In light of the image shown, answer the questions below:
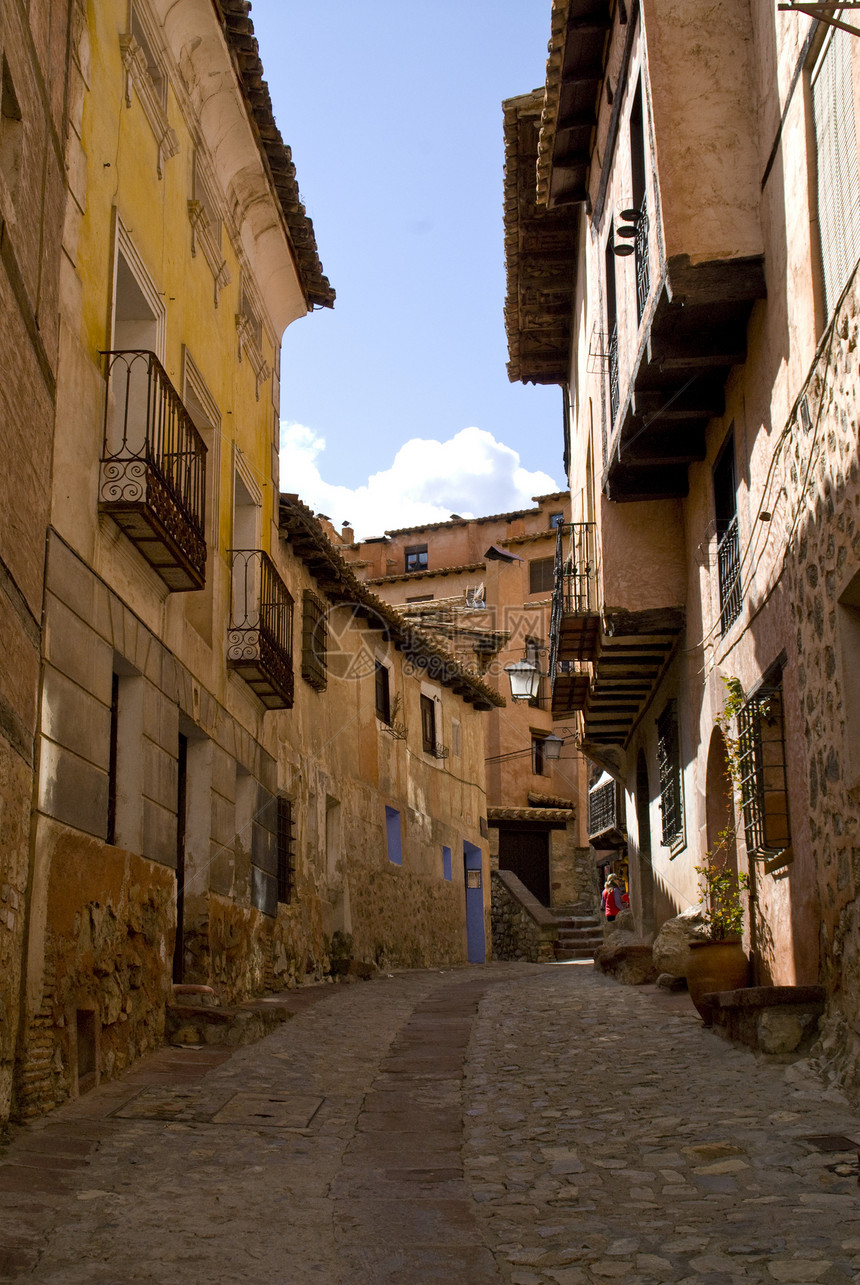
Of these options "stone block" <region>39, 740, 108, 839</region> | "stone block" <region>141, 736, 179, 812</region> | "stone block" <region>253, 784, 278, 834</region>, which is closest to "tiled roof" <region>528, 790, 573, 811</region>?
"stone block" <region>253, 784, 278, 834</region>

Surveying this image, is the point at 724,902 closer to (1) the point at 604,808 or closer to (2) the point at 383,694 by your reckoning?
(2) the point at 383,694

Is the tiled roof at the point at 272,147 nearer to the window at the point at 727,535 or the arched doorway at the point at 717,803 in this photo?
the window at the point at 727,535

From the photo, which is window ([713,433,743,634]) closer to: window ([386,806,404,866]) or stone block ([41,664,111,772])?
stone block ([41,664,111,772])

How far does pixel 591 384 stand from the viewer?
48.3ft

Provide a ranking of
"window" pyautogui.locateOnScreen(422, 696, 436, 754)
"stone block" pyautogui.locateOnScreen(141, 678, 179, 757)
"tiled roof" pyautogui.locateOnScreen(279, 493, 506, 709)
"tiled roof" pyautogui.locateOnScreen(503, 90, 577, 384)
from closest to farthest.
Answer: "stone block" pyautogui.locateOnScreen(141, 678, 179, 757)
"tiled roof" pyautogui.locateOnScreen(503, 90, 577, 384)
"tiled roof" pyautogui.locateOnScreen(279, 493, 506, 709)
"window" pyautogui.locateOnScreen(422, 696, 436, 754)

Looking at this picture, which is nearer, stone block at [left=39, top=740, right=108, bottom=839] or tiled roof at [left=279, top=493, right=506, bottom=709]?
stone block at [left=39, top=740, right=108, bottom=839]

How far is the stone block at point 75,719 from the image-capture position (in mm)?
6777

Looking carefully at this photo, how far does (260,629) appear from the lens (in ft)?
38.7

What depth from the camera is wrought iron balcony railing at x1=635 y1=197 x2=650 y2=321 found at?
10.4 meters

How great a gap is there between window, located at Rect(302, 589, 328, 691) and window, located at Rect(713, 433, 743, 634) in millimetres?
6375

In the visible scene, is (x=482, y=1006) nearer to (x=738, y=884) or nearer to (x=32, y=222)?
(x=738, y=884)

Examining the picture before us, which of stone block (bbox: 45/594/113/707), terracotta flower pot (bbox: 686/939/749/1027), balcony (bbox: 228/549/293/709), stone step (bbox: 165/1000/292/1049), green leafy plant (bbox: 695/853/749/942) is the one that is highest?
balcony (bbox: 228/549/293/709)

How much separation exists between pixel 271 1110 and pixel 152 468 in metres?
3.86

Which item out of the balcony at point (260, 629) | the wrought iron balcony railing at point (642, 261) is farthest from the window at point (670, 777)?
the wrought iron balcony railing at point (642, 261)
